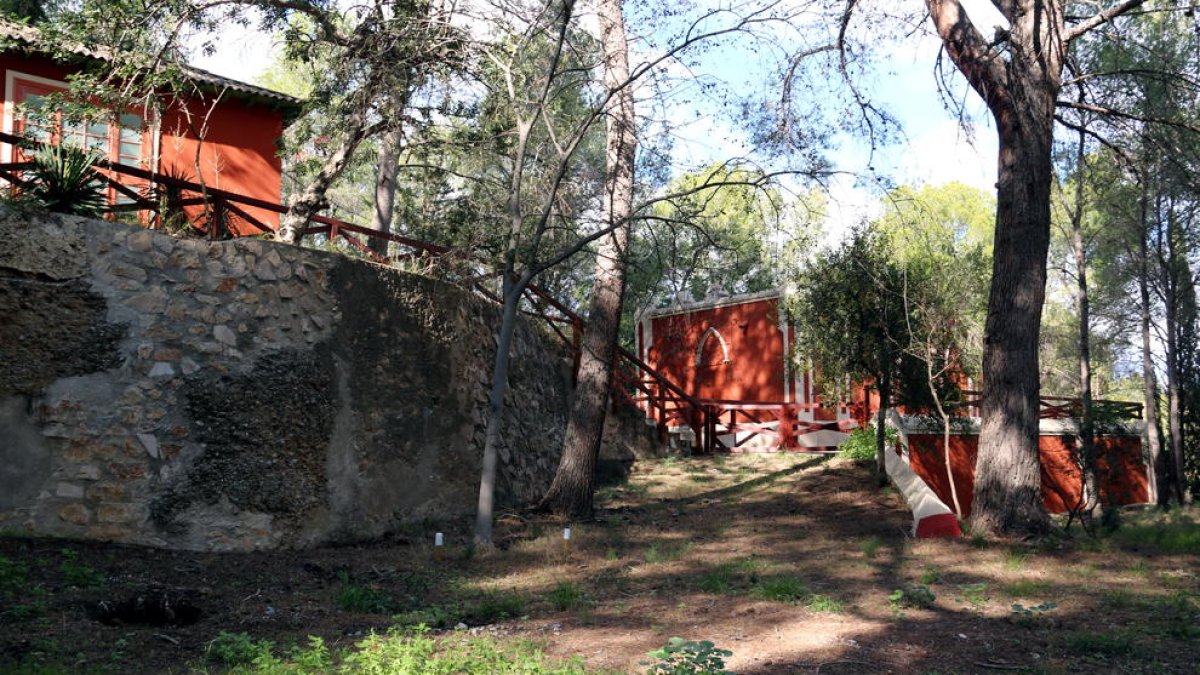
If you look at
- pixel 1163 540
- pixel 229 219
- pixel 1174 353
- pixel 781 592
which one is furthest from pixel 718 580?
pixel 1174 353

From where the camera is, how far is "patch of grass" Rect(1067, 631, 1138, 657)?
5754mm

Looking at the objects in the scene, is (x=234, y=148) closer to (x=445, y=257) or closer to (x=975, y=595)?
(x=445, y=257)

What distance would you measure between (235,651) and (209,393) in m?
3.92

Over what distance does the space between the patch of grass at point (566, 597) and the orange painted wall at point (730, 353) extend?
1526 centimetres

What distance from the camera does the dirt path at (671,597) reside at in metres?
5.77

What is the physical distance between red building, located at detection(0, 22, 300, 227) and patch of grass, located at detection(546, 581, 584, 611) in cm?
879

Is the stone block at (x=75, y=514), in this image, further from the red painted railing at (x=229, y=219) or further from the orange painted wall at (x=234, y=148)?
the orange painted wall at (x=234, y=148)

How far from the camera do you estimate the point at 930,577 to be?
7.97 m

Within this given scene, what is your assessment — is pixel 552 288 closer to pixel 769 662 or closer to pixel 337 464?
pixel 337 464

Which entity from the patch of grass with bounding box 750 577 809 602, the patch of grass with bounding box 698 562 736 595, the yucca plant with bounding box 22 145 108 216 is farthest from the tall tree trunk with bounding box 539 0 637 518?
the yucca plant with bounding box 22 145 108 216

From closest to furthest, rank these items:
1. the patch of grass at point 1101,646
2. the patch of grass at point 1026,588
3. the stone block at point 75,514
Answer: the patch of grass at point 1101,646 → the patch of grass at point 1026,588 → the stone block at point 75,514

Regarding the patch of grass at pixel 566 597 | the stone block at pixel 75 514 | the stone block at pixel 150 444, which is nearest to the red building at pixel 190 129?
the stone block at pixel 150 444

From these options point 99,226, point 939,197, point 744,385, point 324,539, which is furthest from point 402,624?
point 939,197

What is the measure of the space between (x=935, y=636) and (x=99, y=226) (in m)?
7.89
